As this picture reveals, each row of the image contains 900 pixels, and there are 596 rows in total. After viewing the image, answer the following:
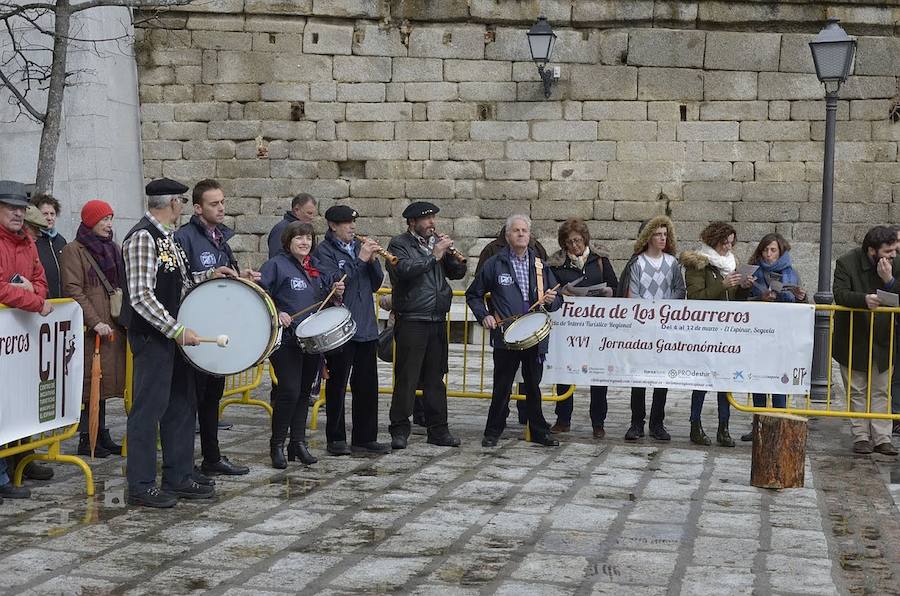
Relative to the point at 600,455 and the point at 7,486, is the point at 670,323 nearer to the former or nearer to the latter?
the point at 600,455

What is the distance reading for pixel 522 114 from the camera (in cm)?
1542

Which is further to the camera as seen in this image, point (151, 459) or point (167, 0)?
point (167, 0)

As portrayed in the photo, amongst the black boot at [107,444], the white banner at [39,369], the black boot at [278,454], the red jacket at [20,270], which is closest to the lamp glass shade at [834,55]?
the black boot at [278,454]

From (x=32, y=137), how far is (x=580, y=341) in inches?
351

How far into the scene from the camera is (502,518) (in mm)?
6484

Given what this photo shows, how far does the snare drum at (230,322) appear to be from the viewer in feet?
22.1

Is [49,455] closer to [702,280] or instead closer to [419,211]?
[419,211]

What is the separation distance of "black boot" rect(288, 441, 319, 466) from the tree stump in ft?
9.22

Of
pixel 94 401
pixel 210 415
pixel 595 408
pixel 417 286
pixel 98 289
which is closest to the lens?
pixel 94 401

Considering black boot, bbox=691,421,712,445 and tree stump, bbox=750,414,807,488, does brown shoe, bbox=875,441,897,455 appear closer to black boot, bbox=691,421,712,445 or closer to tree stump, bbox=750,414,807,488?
black boot, bbox=691,421,712,445

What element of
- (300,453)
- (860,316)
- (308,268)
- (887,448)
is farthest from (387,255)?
(887,448)

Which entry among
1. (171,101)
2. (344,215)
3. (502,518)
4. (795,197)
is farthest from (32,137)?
(502,518)

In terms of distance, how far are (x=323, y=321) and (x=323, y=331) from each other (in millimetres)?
116

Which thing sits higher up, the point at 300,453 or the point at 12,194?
the point at 12,194
